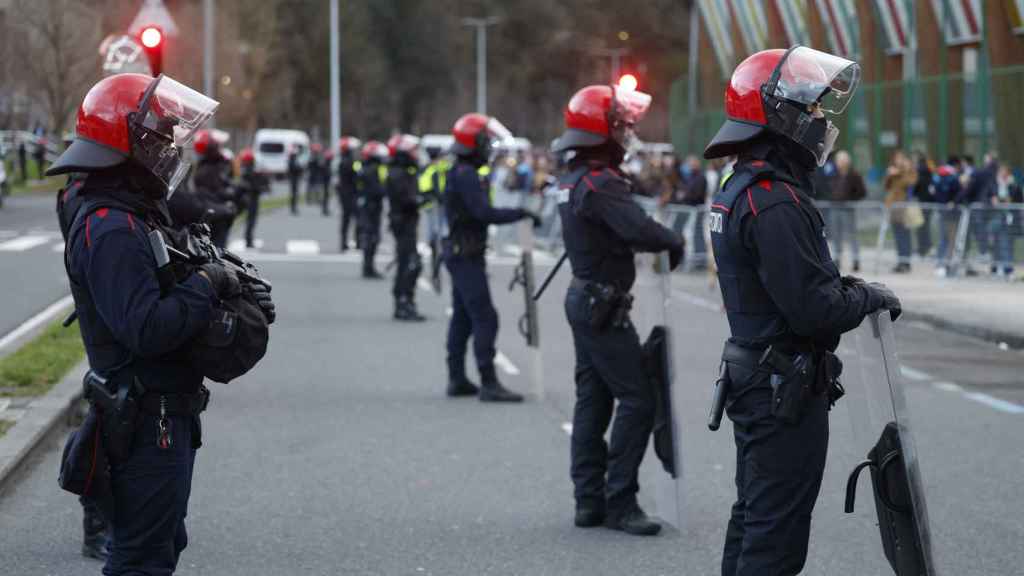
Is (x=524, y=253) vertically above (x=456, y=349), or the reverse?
(x=524, y=253)

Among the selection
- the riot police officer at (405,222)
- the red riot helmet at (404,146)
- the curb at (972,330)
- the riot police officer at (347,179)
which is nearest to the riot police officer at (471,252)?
the riot police officer at (405,222)

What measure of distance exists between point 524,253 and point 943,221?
40.6ft

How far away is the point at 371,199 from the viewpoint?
2119cm

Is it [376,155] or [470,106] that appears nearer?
[376,155]

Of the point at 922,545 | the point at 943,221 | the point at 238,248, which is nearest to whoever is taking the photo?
the point at 922,545

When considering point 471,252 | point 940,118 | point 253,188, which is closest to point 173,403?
point 471,252

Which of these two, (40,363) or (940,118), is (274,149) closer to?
(940,118)

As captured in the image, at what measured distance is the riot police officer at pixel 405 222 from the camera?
16281 mm

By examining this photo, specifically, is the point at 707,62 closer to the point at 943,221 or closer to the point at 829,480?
the point at 943,221

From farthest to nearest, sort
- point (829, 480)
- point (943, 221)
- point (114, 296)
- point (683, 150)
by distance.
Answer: point (683, 150), point (943, 221), point (829, 480), point (114, 296)

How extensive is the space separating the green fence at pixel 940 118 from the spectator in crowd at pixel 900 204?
164 cm

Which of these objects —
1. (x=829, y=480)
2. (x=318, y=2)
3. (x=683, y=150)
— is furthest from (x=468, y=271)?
(x=318, y=2)

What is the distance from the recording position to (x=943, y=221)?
21.3 metres

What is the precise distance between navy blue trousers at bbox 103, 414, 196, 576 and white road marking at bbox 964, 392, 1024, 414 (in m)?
7.50
